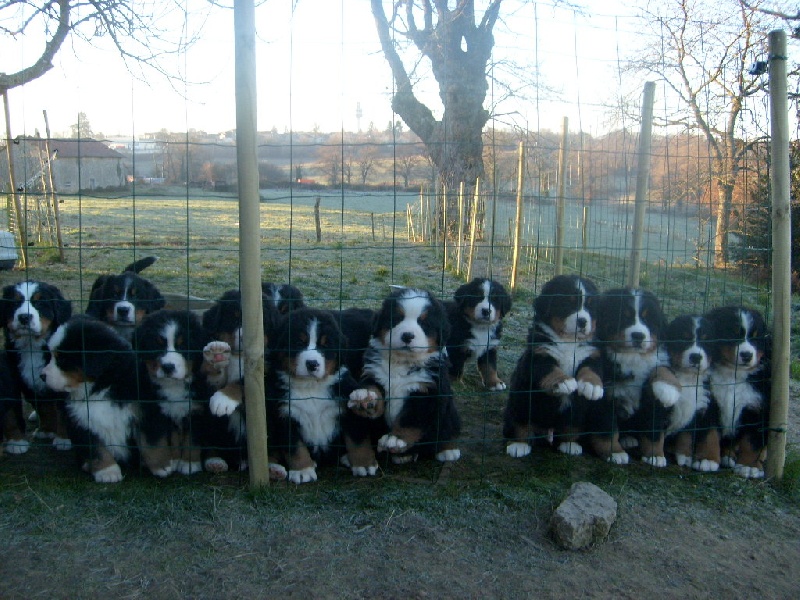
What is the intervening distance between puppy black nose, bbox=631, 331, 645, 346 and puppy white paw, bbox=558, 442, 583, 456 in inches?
32.2

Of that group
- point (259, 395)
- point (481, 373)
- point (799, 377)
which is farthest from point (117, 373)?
point (799, 377)

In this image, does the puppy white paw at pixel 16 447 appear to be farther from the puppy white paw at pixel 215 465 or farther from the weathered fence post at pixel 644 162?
the weathered fence post at pixel 644 162

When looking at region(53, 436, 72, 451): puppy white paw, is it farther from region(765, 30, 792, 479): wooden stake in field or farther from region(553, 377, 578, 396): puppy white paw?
region(765, 30, 792, 479): wooden stake in field

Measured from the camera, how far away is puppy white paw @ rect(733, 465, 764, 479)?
4746mm

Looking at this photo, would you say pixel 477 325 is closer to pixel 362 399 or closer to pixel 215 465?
pixel 362 399

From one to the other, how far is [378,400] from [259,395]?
0.74 metres

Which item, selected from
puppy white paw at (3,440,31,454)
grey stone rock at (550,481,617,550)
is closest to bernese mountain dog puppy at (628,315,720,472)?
grey stone rock at (550,481,617,550)

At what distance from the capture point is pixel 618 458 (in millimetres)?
4828

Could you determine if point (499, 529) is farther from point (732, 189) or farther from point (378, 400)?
point (732, 189)

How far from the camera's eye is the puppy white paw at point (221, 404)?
13.5 feet

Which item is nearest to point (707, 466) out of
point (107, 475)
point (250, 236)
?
point (250, 236)

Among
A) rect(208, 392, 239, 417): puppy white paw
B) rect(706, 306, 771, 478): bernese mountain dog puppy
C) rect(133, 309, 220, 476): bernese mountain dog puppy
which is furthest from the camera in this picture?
rect(706, 306, 771, 478): bernese mountain dog puppy

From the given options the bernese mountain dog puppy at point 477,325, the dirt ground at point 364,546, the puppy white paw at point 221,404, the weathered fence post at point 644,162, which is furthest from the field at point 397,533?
the weathered fence post at point 644,162

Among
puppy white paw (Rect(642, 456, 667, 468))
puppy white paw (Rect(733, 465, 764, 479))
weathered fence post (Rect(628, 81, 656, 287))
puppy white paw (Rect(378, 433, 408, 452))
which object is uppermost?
weathered fence post (Rect(628, 81, 656, 287))
